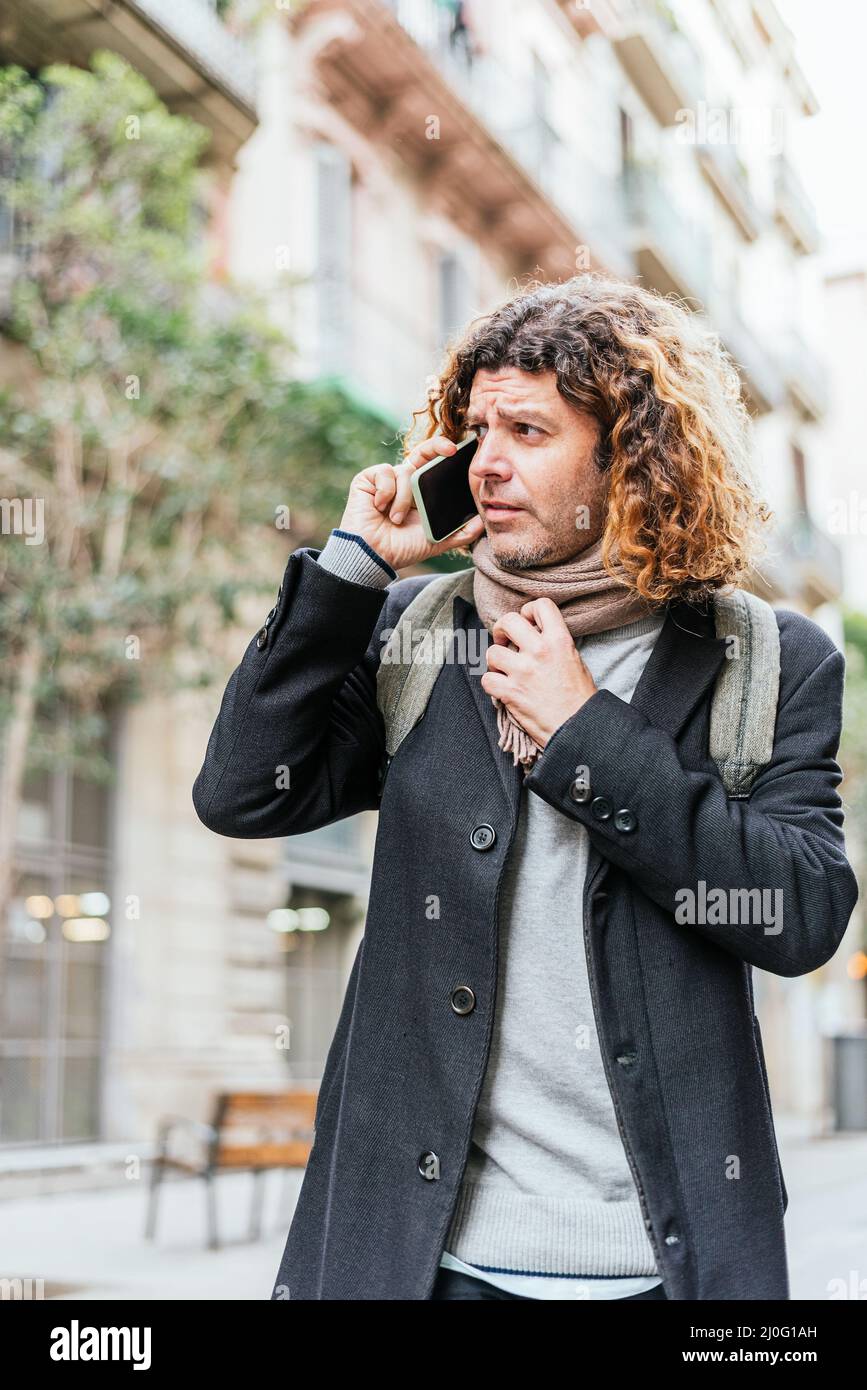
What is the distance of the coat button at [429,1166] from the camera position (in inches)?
68.7

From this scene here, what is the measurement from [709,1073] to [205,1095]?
10.9 metres

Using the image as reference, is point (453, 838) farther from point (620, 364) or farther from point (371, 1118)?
point (620, 364)

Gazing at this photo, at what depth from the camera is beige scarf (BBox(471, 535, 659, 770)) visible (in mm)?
1968

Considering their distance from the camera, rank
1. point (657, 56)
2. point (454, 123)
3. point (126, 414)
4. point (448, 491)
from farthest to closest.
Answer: point (657, 56) → point (454, 123) → point (126, 414) → point (448, 491)

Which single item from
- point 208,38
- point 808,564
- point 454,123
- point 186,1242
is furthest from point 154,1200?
point 808,564

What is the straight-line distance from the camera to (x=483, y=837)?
6.04ft

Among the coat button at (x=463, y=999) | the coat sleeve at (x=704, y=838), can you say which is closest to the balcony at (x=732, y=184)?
the coat sleeve at (x=704, y=838)

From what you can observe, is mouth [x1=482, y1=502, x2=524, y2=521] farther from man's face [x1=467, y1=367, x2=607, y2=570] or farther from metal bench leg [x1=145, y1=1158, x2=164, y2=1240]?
metal bench leg [x1=145, y1=1158, x2=164, y2=1240]

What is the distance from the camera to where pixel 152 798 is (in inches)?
495

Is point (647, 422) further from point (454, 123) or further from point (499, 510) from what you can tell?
point (454, 123)

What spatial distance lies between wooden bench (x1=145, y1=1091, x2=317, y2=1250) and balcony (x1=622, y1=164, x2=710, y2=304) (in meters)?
14.4

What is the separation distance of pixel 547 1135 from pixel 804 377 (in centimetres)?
→ 2934
